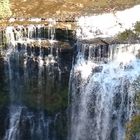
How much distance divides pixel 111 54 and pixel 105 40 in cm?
83

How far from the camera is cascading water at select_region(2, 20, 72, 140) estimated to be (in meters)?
26.0

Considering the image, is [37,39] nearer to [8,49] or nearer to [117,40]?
[8,49]

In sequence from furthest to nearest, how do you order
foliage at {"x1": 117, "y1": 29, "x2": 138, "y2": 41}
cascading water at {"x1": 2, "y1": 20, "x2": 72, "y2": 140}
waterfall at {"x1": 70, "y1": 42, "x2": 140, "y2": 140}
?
foliage at {"x1": 117, "y1": 29, "x2": 138, "y2": 41}
cascading water at {"x1": 2, "y1": 20, "x2": 72, "y2": 140}
waterfall at {"x1": 70, "y1": 42, "x2": 140, "y2": 140}

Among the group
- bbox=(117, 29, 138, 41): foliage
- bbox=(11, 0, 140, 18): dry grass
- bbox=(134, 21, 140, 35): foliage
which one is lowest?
bbox=(117, 29, 138, 41): foliage

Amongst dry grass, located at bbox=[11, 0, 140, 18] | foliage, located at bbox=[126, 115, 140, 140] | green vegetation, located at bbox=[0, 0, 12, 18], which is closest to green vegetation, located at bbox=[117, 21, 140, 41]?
dry grass, located at bbox=[11, 0, 140, 18]

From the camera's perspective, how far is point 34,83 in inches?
1041

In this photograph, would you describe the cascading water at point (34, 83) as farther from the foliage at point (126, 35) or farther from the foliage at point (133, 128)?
the foliage at point (133, 128)

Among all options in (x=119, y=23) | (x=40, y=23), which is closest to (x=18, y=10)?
(x=40, y=23)

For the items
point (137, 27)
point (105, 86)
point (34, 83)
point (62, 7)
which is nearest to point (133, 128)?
point (105, 86)

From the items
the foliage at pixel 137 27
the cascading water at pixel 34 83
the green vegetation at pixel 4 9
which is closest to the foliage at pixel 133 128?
the cascading water at pixel 34 83

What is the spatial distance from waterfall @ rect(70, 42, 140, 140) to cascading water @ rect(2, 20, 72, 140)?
0.84 metres

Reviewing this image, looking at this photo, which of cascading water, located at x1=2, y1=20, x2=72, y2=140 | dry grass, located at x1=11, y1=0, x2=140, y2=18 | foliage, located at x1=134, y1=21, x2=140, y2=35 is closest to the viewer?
cascading water, located at x1=2, y1=20, x2=72, y2=140

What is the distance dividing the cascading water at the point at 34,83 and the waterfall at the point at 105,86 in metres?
0.84

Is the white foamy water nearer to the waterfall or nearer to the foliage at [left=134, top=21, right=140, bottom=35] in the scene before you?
the foliage at [left=134, top=21, right=140, bottom=35]
